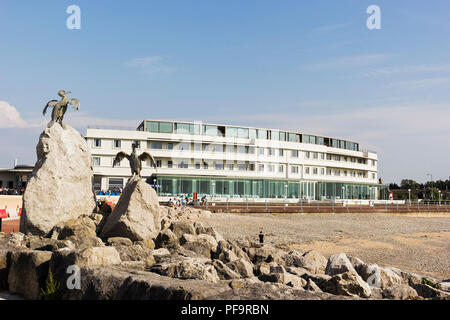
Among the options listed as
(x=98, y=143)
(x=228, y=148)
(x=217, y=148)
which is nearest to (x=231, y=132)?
(x=228, y=148)

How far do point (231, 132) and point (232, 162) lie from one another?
5.15m

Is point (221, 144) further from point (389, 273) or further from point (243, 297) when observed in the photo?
point (243, 297)

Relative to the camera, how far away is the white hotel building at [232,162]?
193 feet

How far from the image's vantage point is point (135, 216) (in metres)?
13.1

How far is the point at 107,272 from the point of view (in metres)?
6.84

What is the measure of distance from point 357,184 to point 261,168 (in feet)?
64.4

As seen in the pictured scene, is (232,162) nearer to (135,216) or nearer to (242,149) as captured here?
(242,149)

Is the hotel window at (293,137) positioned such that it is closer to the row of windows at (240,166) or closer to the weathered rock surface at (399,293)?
the row of windows at (240,166)

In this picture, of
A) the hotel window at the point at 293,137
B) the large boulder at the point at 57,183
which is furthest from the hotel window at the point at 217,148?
the large boulder at the point at 57,183

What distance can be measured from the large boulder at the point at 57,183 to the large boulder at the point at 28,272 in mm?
4971

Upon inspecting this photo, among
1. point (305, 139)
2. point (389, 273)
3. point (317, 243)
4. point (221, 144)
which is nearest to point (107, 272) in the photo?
point (389, 273)

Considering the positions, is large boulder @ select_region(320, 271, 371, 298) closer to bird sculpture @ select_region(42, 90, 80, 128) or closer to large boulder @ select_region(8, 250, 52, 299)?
large boulder @ select_region(8, 250, 52, 299)
